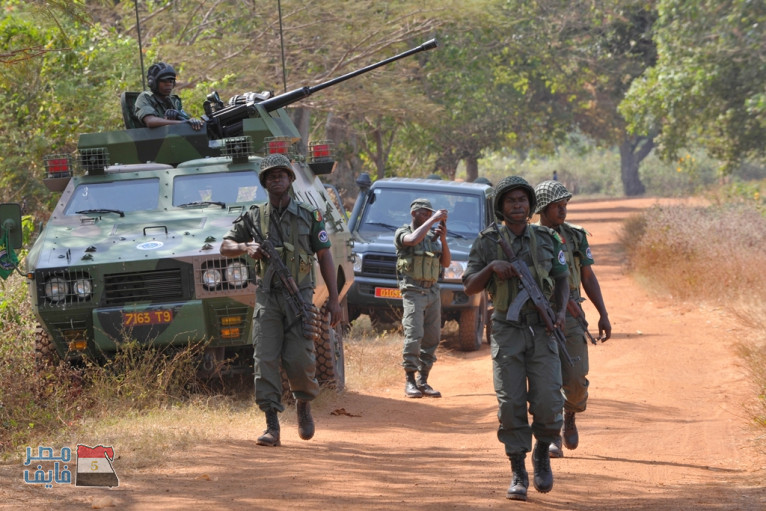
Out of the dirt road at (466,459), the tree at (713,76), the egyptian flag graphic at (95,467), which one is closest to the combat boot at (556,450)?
the dirt road at (466,459)

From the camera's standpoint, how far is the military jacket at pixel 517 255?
598 centimetres

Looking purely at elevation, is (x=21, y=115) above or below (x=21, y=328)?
above

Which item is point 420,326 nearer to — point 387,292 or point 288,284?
point 387,292

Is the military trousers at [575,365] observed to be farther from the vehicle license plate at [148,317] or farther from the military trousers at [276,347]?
the vehicle license plate at [148,317]

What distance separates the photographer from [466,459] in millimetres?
7309

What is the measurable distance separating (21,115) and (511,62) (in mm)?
17739

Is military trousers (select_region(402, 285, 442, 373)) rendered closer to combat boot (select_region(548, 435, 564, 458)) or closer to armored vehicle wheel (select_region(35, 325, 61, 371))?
combat boot (select_region(548, 435, 564, 458))

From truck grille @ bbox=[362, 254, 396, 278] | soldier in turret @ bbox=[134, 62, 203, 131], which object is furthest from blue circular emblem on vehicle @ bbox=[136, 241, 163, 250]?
truck grille @ bbox=[362, 254, 396, 278]

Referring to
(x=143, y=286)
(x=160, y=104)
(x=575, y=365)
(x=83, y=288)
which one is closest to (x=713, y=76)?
(x=160, y=104)

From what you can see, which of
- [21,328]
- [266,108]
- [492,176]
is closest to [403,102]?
[266,108]

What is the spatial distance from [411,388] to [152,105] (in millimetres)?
3257

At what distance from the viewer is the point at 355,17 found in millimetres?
19797

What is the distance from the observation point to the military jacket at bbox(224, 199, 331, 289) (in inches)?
275

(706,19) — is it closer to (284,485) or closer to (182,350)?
(182,350)
